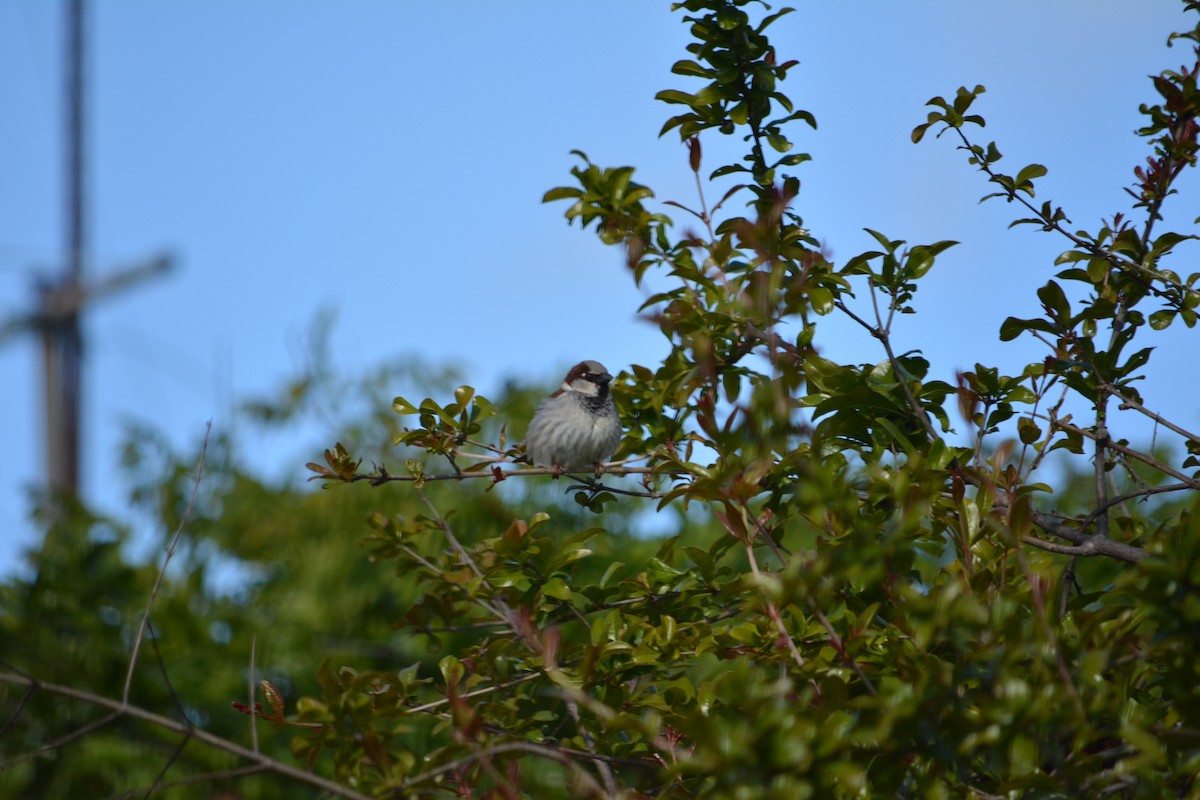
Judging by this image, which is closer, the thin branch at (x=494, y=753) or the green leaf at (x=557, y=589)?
the thin branch at (x=494, y=753)

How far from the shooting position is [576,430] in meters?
5.52

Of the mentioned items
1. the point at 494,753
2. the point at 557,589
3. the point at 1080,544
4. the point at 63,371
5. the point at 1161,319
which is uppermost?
the point at 63,371

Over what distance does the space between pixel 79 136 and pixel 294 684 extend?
507 inches

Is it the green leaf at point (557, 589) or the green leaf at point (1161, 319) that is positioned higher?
the green leaf at point (1161, 319)

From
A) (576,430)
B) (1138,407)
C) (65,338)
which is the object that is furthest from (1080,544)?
(65,338)

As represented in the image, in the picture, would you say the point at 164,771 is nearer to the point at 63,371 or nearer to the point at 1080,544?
the point at 1080,544

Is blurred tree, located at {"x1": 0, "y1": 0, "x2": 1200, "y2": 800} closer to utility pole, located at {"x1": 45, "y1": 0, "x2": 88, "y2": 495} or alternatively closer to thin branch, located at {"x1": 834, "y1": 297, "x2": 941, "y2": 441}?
thin branch, located at {"x1": 834, "y1": 297, "x2": 941, "y2": 441}

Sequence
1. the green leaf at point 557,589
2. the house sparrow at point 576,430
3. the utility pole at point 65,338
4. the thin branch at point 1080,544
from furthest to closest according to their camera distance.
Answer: the utility pole at point 65,338 < the house sparrow at point 576,430 < the green leaf at point 557,589 < the thin branch at point 1080,544

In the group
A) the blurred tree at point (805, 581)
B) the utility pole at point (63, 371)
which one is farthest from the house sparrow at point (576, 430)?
the utility pole at point (63, 371)

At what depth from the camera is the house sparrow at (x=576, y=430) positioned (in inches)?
217

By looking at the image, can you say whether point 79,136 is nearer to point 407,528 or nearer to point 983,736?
point 407,528

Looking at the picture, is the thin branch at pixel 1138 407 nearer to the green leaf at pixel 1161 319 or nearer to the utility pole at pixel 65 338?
the green leaf at pixel 1161 319

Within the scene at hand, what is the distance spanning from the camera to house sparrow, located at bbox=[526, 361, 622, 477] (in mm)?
5512

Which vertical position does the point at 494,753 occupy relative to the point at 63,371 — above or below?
below
